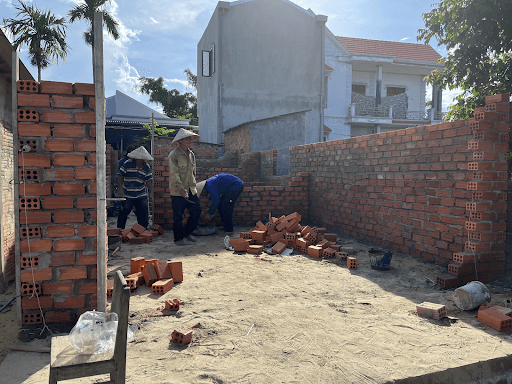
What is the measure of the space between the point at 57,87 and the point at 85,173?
70 cm

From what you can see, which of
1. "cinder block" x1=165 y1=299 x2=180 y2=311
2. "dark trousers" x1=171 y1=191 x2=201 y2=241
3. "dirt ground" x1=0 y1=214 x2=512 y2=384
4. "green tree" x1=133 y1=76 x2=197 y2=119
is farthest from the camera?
"green tree" x1=133 y1=76 x2=197 y2=119

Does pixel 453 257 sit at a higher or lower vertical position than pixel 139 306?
higher

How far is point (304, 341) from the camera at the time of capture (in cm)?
253

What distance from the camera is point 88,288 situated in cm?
281

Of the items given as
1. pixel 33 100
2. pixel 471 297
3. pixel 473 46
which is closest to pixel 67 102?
pixel 33 100

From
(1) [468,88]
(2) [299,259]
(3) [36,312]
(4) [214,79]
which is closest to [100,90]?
(3) [36,312]

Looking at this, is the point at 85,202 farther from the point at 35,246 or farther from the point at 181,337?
the point at 181,337

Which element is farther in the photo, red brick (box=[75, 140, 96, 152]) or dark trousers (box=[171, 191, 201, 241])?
dark trousers (box=[171, 191, 201, 241])

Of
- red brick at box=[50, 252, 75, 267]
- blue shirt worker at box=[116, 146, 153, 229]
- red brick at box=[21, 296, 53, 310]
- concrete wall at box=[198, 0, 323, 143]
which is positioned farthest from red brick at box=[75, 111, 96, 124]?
concrete wall at box=[198, 0, 323, 143]

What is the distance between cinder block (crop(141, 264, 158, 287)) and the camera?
3768 mm

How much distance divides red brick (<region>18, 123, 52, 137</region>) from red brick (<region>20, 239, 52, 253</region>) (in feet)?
2.69

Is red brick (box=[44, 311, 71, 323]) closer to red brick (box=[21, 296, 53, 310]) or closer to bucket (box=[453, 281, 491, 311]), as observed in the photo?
red brick (box=[21, 296, 53, 310])

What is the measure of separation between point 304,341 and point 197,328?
0.83 metres

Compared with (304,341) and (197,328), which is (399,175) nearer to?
(304,341)
